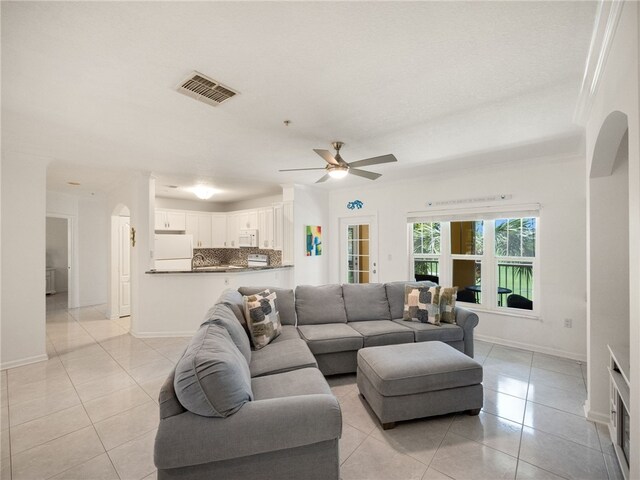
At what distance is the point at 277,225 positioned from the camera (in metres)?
6.16

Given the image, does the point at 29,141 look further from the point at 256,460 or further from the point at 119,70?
the point at 256,460

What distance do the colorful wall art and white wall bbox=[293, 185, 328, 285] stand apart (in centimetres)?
9

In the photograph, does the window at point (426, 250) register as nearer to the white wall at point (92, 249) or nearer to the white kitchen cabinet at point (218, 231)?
the white kitchen cabinet at point (218, 231)

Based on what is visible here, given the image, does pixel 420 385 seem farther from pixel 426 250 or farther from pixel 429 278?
pixel 426 250

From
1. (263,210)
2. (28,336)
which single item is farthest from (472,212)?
(28,336)

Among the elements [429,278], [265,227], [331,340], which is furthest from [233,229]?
[331,340]

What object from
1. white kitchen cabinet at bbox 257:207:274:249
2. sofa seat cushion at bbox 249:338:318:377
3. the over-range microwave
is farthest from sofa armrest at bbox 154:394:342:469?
the over-range microwave

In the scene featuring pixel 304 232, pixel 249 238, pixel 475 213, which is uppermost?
pixel 475 213

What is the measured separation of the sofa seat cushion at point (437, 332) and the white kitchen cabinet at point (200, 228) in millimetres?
5825

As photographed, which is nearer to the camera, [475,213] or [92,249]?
[475,213]

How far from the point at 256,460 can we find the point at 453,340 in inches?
104

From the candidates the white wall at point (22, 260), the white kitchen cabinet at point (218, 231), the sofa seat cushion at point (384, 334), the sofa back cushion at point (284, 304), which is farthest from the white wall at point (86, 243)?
the sofa seat cushion at point (384, 334)

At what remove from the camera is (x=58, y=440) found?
2.19 m

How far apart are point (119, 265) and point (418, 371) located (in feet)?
20.0
